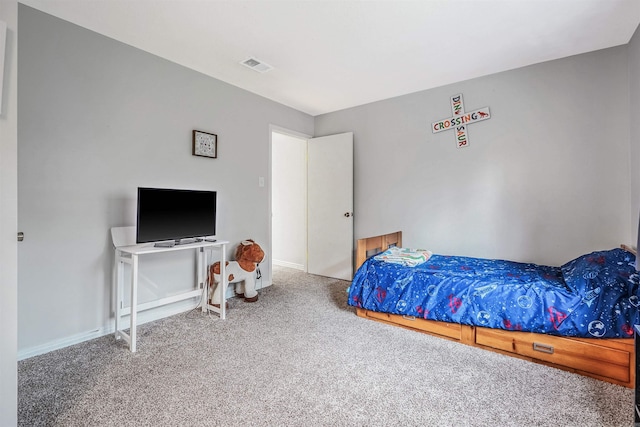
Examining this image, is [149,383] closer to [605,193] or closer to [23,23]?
[23,23]

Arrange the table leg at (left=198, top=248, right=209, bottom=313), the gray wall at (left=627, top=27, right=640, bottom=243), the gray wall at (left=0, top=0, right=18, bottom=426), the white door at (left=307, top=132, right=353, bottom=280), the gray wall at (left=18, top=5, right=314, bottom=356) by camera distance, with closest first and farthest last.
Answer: the gray wall at (left=0, top=0, right=18, bottom=426) < the gray wall at (left=18, top=5, right=314, bottom=356) < the gray wall at (left=627, top=27, right=640, bottom=243) < the table leg at (left=198, top=248, right=209, bottom=313) < the white door at (left=307, top=132, right=353, bottom=280)

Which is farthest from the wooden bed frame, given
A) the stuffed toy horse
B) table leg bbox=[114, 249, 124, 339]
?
table leg bbox=[114, 249, 124, 339]

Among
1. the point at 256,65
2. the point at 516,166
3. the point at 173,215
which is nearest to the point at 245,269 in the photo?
the point at 173,215

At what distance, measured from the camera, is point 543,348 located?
6.51 feet

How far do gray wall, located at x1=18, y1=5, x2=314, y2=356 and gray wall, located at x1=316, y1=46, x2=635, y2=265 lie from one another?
222 cm

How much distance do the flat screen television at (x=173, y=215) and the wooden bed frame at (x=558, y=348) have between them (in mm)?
1988

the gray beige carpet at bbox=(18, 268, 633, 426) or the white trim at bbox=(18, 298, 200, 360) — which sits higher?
the white trim at bbox=(18, 298, 200, 360)

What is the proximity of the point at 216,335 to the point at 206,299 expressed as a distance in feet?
1.93

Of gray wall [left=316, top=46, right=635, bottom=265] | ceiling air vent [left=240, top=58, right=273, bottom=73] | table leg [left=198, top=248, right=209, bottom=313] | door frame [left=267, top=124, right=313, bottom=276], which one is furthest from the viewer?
door frame [left=267, top=124, right=313, bottom=276]

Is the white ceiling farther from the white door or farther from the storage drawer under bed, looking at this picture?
the storage drawer under bed

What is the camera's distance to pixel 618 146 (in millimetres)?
2557

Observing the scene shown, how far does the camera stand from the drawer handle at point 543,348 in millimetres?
1963

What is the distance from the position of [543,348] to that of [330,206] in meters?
2.78

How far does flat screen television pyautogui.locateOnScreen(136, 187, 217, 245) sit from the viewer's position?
2.34m
